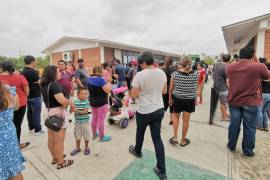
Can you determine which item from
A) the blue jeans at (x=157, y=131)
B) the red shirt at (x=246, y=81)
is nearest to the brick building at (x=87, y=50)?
the red shirt at (x=246, y=81)

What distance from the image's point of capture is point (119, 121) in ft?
14.0

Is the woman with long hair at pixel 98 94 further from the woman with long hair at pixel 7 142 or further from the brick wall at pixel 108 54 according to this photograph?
the brick wall at pixel 108 54

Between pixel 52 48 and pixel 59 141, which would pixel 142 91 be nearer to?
pixel 59 141

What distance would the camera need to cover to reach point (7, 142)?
1.58 m

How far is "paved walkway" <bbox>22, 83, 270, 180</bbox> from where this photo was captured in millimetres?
2523

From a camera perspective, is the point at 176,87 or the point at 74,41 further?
the point at 74,41

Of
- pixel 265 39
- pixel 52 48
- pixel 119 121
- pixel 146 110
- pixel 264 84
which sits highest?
pixel 52 48

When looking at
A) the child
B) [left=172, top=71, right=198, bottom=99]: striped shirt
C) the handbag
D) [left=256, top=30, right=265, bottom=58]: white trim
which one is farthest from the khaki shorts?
[left=256, top=30, right=265, bottom=58]: white trim

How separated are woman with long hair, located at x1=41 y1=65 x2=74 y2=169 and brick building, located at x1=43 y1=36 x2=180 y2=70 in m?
12.1

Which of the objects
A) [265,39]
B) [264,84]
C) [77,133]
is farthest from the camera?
[265,39]

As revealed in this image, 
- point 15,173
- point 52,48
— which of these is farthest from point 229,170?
point 52,48

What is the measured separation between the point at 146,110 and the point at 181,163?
1.17m

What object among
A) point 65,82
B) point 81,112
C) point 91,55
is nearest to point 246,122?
point 81,112

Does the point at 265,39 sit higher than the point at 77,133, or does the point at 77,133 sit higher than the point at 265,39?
the point at 265,39
